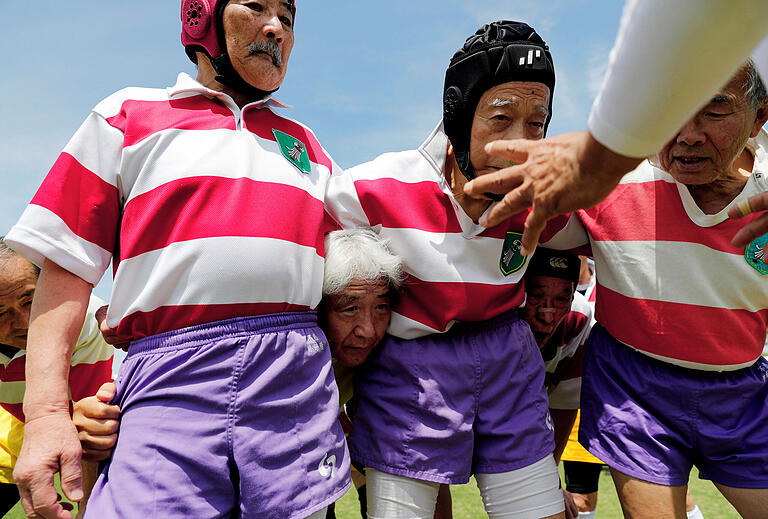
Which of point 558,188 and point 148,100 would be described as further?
point 148,100

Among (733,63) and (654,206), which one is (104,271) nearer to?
(733,63)

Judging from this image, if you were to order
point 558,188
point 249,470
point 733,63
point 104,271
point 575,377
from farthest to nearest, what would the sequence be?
point 575,377 < point 104,271 < point 249,470 < point 558,188 < point 733,63

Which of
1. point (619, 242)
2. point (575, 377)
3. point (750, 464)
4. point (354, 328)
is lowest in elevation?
point (575, 377)

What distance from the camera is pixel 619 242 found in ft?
7.27

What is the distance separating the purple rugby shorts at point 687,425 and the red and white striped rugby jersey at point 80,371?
2.40 meters

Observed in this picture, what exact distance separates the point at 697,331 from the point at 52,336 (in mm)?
2066

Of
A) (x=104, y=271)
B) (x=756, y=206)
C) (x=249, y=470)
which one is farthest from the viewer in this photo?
(x=104, y=271)

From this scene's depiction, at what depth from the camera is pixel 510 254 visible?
2.21m

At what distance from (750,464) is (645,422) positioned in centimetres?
37

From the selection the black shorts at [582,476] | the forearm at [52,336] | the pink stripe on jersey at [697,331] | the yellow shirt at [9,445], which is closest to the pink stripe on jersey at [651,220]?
the pink stripe on jersey at [697,331]

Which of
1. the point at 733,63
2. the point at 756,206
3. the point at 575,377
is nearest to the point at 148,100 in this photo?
the point at 733,63

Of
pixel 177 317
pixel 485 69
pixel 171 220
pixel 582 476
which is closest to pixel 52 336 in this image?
pixel 177 317

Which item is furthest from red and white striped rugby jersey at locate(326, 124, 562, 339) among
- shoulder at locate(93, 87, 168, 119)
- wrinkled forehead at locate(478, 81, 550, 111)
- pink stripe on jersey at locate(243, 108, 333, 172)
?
shoulder at locate(93, 87, 168, 119)

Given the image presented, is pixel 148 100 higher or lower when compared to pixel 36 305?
higher
